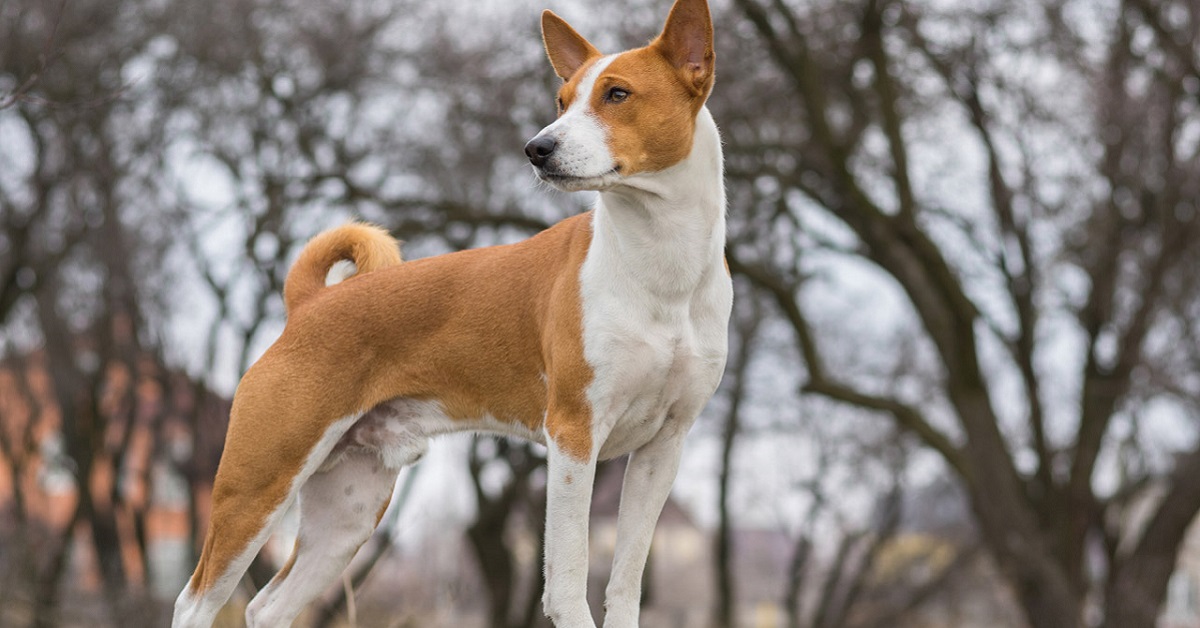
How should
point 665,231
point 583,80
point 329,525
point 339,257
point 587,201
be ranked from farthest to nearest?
point 587,201, point 339,257, point 329,525, point 665,231, point 583,80

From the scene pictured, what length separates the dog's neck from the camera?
180 inches

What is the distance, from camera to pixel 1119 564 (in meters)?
16.7

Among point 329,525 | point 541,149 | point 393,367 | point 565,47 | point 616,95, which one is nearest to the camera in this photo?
point 541,149

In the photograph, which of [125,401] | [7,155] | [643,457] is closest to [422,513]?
[643,457]

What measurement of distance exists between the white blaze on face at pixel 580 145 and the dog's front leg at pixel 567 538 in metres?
0.89

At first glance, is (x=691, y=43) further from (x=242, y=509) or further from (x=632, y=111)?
(x=242, y=509)

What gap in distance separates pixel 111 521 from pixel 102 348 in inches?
139

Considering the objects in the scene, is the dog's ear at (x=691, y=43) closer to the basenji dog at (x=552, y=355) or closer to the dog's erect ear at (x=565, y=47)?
the basenji dog at (x=552, y=355)

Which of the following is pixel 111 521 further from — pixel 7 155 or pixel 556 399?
pixel 556 399

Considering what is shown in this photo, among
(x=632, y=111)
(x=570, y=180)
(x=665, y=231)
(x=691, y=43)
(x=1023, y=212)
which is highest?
(x=691, y=43)

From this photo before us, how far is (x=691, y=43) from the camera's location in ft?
14.7

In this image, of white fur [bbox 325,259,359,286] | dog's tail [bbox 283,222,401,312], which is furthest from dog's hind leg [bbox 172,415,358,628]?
white fur [bbox 325,259,359,286]

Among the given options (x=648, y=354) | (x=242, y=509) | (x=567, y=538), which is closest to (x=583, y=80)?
(x=648, y=354)

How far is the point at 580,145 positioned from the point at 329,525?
194 cm
